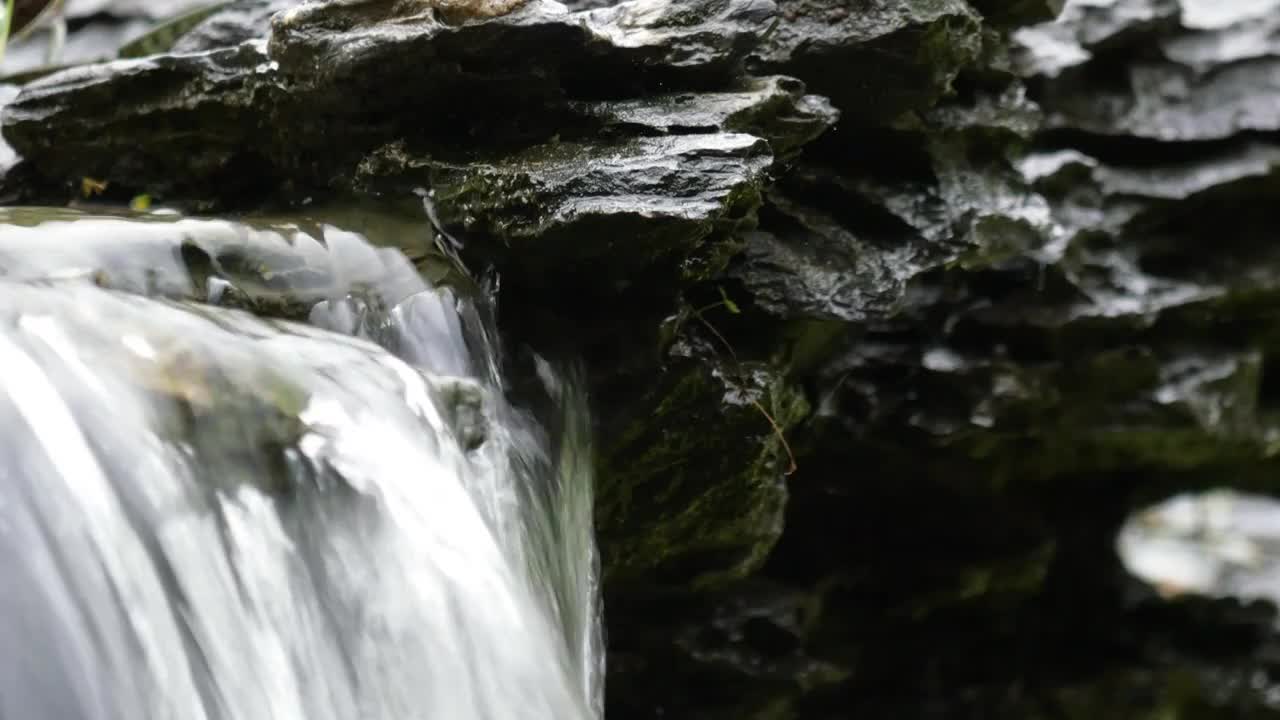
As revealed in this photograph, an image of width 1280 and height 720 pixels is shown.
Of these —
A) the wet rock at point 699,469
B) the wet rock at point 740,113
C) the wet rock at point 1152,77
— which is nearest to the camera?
the wet rock at point 740,113

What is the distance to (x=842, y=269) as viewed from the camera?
2.52m

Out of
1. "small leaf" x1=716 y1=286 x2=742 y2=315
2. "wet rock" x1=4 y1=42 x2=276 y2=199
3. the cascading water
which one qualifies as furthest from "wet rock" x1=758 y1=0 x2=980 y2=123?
"wet rock" x1=4 y1=42 x2=276 y2=199

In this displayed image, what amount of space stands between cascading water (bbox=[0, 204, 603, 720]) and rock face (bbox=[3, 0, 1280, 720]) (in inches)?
12.7

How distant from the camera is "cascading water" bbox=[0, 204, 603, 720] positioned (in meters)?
1.40

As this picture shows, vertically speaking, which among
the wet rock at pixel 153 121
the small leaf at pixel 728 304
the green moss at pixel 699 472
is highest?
the wet rock at pixel 153 121

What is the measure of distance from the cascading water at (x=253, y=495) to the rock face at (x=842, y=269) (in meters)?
0.32

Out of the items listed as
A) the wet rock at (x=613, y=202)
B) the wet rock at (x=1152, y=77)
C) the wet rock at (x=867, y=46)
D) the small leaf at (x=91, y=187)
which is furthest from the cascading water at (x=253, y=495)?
the wet rock at (x=1152, y=77)

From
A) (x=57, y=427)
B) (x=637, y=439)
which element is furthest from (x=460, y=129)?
(x=57, y=427)

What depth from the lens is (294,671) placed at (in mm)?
1540

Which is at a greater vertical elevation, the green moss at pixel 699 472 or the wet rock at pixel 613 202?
the wet rock at pixel 613 202

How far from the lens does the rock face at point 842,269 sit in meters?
2.13

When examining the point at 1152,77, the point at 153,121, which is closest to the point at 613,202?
the point at 153,121

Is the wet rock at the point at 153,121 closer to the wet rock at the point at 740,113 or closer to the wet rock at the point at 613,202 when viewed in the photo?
the wet rock at the point at 613,202

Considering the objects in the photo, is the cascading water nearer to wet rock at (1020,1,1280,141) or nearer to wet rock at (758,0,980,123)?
wet rock at (758,0,980,123)
